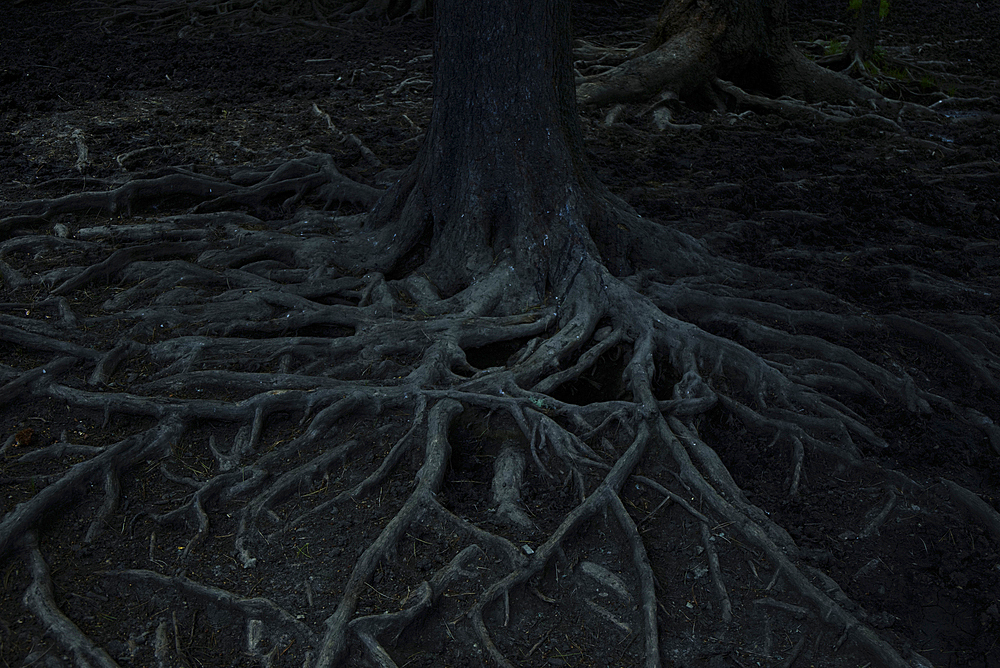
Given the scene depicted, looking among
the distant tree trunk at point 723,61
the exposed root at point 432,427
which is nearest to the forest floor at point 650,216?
the exposed root at point 432,427

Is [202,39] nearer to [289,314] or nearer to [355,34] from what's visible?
[355,34]

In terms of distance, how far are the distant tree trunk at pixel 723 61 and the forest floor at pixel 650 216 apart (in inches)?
23.2

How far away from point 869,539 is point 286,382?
305cm

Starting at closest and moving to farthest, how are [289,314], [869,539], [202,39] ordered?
[869,539] → [289,314] → [202,39]

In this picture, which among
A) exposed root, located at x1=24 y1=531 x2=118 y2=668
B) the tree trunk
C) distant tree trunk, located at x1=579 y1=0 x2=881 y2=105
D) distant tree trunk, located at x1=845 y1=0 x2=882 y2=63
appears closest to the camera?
exposed root, located at x1=24 y1=531 x2=118 y2=668

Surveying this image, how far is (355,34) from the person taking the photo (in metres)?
12.6

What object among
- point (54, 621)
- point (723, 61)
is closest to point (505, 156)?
point (54, 621)

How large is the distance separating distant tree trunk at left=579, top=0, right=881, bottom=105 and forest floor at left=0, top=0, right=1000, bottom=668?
0.59 metres

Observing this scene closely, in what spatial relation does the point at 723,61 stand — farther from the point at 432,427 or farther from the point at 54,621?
the point at 54,621

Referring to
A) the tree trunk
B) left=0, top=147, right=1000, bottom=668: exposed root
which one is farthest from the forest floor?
the tree trunk

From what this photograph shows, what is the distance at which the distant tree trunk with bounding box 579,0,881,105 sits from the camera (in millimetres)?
9414

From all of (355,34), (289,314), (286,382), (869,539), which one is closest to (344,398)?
(286,382)

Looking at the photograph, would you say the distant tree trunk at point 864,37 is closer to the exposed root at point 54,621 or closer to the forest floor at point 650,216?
the forest floor at point 650,216

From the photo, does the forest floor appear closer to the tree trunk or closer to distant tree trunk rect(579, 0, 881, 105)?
distant tree trunk rect(579, 0, 881, 105)
